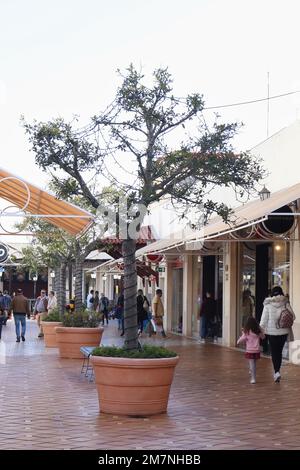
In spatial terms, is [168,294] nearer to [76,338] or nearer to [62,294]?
[62,294]

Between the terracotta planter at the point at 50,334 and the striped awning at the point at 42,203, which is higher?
the striped awning at the point at 42,203

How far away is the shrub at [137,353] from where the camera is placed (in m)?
10.4

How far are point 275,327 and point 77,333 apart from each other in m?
5.13

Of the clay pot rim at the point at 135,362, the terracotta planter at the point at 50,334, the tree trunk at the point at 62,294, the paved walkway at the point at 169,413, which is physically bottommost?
the paved walkway at the point at 169,413

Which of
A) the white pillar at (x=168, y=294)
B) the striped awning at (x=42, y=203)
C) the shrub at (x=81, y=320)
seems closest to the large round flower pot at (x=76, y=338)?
the shrub at (x=81, y=320)

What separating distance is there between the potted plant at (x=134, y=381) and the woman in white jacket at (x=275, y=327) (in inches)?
164

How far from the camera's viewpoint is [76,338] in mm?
17891

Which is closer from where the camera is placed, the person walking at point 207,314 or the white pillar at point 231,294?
the white pillar at point 231,294

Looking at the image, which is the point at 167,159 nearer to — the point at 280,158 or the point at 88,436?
the point at 88,436

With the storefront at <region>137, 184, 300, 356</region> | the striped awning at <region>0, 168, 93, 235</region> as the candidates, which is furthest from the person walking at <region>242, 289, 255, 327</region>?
the striped awning at <region>0, 168, 93, 235</region>

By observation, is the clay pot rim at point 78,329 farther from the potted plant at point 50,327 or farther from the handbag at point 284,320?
the handbag at point 284,320

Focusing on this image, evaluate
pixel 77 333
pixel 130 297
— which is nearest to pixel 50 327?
pixel 77 333

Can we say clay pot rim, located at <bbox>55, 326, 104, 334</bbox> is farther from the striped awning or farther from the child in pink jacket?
the child in pink jacket
